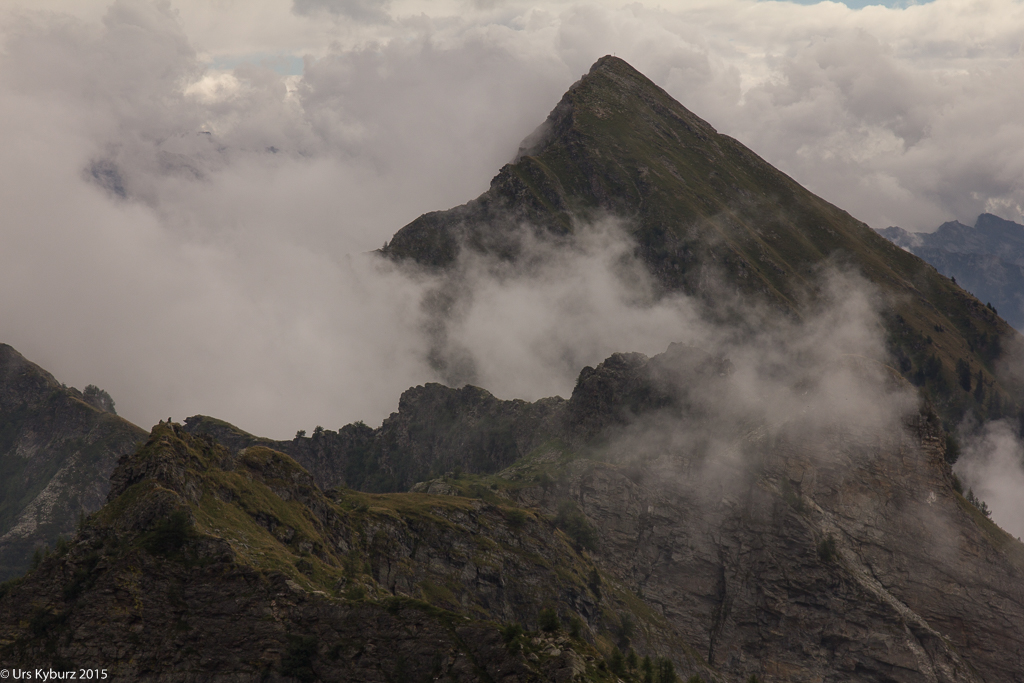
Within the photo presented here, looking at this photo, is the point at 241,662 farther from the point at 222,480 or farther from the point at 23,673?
the point at 222,480

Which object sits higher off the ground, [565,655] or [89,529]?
[89,529]

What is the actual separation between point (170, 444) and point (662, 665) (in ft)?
378

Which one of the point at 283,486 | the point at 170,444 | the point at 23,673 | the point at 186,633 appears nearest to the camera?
the point at 23,673

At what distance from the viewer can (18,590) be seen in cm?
14338

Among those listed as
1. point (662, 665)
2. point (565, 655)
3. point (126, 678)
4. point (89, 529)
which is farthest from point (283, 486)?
point (662, 665)

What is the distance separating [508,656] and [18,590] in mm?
79104

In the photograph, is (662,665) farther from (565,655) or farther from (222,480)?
(222,480)

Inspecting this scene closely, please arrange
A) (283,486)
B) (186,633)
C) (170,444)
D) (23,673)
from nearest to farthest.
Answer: (23,673) < (186,633) < (170,444) < (283,486)

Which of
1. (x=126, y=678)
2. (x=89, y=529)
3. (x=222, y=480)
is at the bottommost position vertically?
(x=126, y=678)

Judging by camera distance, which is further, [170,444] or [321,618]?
[170,444]

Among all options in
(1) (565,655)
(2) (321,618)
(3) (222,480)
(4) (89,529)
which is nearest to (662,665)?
(1) (565,655)

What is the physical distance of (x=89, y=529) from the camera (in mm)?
150875

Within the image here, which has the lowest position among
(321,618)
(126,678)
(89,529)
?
(126,678)

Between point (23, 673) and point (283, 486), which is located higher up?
point (283, 486)
